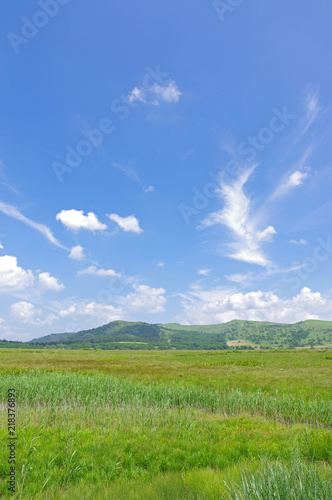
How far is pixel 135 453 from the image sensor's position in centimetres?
817

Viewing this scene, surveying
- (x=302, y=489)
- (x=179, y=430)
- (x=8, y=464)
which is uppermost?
(x=302, y=489)

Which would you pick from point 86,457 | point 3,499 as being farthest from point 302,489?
point 86,457

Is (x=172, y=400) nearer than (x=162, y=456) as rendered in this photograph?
No

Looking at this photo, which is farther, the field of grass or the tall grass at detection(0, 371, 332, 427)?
the tall grass at detection(0, 371, 332, 427)

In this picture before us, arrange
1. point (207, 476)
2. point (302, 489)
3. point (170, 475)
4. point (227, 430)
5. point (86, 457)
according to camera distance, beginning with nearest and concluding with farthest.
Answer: point (302, 489), point (207, 476), point (170, 475), point (86, 457), point (227, 430)

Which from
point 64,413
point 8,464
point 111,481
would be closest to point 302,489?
point 111,481

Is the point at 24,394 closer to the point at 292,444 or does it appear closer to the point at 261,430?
the point at 261,430

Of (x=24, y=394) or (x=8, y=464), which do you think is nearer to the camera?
(x=8, y=464)

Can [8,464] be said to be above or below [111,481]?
above

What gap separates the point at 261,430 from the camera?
37.1 ft

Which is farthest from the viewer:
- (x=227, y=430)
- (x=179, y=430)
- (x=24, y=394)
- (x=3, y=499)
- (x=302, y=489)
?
(x=24, y=394)

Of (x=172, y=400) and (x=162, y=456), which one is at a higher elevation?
(x=162, y=456)

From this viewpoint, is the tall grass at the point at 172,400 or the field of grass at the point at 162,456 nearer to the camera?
the field of grass at the point at 162,456

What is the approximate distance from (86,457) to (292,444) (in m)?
6.64
